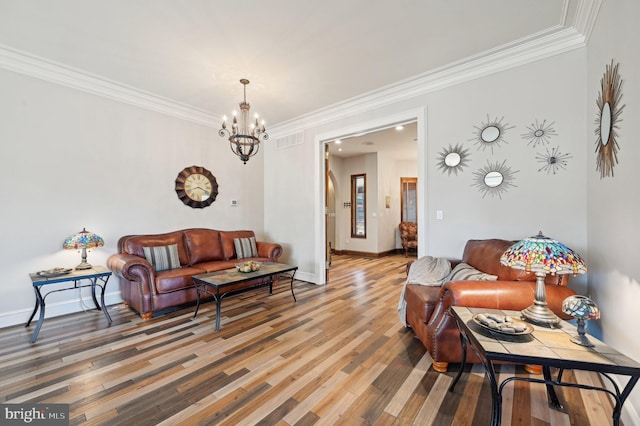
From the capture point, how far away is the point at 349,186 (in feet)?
27.3

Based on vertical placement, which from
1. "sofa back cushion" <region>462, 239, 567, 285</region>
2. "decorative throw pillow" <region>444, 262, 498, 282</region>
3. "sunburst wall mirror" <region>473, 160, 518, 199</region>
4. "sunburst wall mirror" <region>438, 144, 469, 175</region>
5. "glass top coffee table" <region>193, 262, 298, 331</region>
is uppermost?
"sunburst wall mirror" <region>438, 144, 469, 175</region>

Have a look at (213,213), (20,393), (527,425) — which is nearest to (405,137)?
(213,213)

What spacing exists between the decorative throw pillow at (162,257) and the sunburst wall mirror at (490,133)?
4281 mm

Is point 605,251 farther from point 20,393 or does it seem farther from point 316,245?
point 20,393

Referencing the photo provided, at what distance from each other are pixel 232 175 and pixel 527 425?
5.08 metres

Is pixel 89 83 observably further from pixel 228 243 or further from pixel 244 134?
pixel 228 243

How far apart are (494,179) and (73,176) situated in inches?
206

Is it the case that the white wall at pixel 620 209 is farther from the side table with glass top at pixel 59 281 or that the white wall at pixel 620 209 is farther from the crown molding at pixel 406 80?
the side table with glass top at pixel 59 281

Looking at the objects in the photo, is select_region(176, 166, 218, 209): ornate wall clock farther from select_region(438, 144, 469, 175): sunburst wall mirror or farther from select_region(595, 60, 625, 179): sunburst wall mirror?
select_region(595, 60, 625, 179): sunburst wall mirror

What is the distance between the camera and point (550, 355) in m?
1.29

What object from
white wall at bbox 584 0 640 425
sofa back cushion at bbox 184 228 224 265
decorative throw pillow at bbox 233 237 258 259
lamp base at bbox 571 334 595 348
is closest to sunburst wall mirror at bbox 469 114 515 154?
white wall at bbox 584 0 640 425

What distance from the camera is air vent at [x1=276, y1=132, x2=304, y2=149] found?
511cm

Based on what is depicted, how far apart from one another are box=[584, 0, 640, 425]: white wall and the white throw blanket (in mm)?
1168

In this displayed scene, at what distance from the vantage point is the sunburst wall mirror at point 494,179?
2.96m
